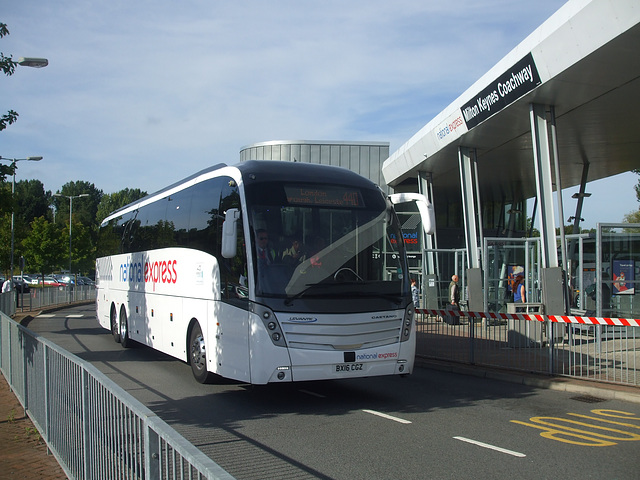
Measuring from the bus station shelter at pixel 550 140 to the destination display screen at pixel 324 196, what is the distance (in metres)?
6.41

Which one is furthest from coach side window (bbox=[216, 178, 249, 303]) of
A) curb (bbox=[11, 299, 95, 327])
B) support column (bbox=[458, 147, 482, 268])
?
curb (bbox=[11, 299, 95, 327])

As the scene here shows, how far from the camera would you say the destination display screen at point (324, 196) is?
32.6 feet

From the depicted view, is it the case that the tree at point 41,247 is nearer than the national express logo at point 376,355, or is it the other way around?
the national express logo at point 376,355

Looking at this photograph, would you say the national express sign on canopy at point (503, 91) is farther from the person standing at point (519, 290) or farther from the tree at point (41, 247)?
the tree at point (41, 247)

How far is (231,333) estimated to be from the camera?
985cm

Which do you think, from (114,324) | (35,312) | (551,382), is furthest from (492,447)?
(35,312)

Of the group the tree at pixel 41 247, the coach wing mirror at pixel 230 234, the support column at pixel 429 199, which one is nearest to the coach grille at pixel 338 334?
→ the coach wing mirror at pixel 230 234

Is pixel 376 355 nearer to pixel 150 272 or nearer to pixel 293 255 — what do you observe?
pixel 293 255

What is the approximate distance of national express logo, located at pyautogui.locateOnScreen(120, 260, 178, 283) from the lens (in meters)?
13.4

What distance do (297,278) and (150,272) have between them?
6.89 m

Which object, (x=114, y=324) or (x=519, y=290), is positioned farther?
(x=519, y=290)

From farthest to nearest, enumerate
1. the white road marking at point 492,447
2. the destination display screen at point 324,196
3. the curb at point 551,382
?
the curb at point 551,382 < the destination display screen at point 324,196 < the white road marking at point 492,447

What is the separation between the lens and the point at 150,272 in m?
15.1

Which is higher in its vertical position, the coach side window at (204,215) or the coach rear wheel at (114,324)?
the coach side window at (204,215)
